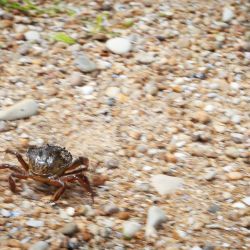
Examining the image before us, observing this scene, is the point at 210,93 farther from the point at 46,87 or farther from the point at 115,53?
the point at 46,87

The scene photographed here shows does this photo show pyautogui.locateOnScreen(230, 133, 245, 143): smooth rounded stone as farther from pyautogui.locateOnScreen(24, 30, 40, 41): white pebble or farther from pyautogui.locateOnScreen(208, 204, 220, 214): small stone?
pyautogui.locateOnScreen(24, 30, 40, 41): white pebble

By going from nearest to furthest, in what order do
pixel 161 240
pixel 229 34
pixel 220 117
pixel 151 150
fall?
1. pixel 161 240
2. pixel 151 150
3. pixel 220 117
4. pixel 229 34

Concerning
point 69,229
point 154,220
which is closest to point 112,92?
point 154,220

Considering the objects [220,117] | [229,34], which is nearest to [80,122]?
[220,117]

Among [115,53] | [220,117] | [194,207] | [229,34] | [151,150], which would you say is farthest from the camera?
[229,34]

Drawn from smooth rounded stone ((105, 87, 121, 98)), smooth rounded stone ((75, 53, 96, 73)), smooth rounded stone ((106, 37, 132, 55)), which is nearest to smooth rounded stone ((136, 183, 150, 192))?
smooth rounded stone ((105, 87, 121, 98))

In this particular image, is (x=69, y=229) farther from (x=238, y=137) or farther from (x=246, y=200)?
(x=238, y=137)

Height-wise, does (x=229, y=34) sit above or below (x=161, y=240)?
above

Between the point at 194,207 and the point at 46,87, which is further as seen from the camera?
the point at 46,87
